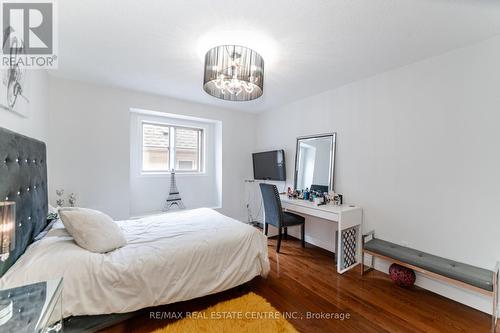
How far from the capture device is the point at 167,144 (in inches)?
153

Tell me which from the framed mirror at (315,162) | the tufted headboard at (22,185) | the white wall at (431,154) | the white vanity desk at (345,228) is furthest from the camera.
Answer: the framed mirror at (315,162)

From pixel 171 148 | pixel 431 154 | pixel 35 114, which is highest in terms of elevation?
pixel 35 114

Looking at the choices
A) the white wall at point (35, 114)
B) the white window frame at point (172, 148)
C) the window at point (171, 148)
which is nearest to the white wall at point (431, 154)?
the white window frame at point (172, 148)

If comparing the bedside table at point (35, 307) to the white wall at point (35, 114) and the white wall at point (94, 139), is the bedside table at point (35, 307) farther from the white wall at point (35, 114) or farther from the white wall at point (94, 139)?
the white wall at point (94, 139)

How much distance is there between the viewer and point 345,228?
244 cm

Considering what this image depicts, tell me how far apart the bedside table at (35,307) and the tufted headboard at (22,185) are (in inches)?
7.9

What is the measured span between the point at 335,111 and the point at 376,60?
2.83ft

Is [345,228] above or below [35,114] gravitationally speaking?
below

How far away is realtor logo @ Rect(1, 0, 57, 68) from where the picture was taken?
1434 mm

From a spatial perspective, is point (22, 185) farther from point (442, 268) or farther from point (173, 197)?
point (442, 268)

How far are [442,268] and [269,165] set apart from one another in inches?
105

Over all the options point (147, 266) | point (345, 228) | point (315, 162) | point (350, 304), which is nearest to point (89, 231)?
point (147, 266)

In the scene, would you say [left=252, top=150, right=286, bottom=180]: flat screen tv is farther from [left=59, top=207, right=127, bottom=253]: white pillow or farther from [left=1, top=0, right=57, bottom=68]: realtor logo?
[left=1, top=0, right=57, bottom=68]: realtor logo

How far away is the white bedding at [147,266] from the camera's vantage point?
1.29 metres
